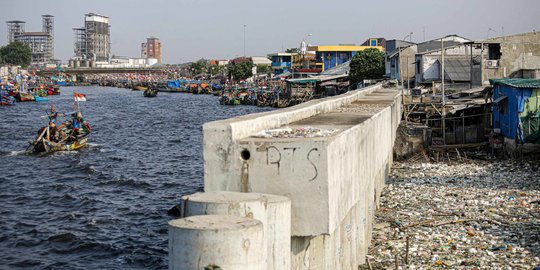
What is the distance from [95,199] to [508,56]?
2644cm

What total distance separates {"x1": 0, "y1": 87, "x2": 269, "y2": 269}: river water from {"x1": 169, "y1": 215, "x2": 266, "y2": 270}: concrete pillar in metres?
9.78

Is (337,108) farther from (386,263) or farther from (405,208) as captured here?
(386,263)

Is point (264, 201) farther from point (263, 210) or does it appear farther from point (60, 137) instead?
point (60, 137)

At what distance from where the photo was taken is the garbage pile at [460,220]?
43.2 ft

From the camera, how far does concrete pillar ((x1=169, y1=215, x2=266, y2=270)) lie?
19.1 feet

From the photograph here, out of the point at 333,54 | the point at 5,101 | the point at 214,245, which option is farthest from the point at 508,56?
the point at 5,101

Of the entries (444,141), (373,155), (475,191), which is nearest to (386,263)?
(373,155)

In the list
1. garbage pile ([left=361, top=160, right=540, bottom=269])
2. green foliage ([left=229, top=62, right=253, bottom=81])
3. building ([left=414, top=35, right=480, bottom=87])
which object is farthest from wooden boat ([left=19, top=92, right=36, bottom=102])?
garbage pile ([left=361, top=160, right=540, bottom=269])

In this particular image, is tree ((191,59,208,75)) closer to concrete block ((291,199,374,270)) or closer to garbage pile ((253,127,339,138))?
concrete block ((291,199,374,270))

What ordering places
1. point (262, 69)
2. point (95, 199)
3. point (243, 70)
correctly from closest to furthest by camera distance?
point (95, 199) → point (243, 70) → point (262, 69)

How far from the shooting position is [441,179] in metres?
22.0

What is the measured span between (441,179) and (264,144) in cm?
1574

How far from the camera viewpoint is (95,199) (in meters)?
23.1

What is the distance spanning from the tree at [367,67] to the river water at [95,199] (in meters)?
26.5
